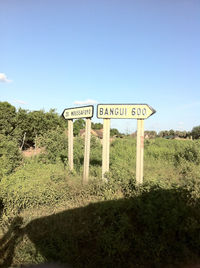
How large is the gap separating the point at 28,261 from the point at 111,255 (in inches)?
46.3

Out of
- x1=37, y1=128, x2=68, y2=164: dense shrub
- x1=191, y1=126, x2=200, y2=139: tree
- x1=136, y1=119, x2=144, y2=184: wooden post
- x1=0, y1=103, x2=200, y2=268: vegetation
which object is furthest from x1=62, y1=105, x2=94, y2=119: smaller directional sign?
x1=191, y1=126, x2=200, y2=139: tree

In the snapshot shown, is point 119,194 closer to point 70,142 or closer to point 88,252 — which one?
point 88,252

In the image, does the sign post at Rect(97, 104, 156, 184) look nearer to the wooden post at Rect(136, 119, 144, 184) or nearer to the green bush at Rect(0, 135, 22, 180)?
the wooden post at Rect(136, 119, 144, 184)

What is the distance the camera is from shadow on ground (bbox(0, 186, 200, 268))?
2262 millimetres

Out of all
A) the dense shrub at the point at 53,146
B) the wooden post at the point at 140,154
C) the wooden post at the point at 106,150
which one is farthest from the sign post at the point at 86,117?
the dense shrub at the point at 53,146

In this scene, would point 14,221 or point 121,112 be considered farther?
point 121,112

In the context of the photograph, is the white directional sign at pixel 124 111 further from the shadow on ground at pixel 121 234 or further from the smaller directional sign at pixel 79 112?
the shadow on ground at pixel 121 234

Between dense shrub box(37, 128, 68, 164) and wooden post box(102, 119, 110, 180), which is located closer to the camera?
wooden post box(102, 119, 110, 180)

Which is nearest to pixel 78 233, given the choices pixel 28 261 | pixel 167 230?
pixel 28 261

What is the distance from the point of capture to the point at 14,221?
2914 mm

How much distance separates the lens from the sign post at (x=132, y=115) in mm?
3730

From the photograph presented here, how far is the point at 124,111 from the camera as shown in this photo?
3.91 metres

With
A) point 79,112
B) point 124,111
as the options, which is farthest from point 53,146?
point 124,111

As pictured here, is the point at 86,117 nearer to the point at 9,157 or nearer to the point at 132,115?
the point at 132,115
